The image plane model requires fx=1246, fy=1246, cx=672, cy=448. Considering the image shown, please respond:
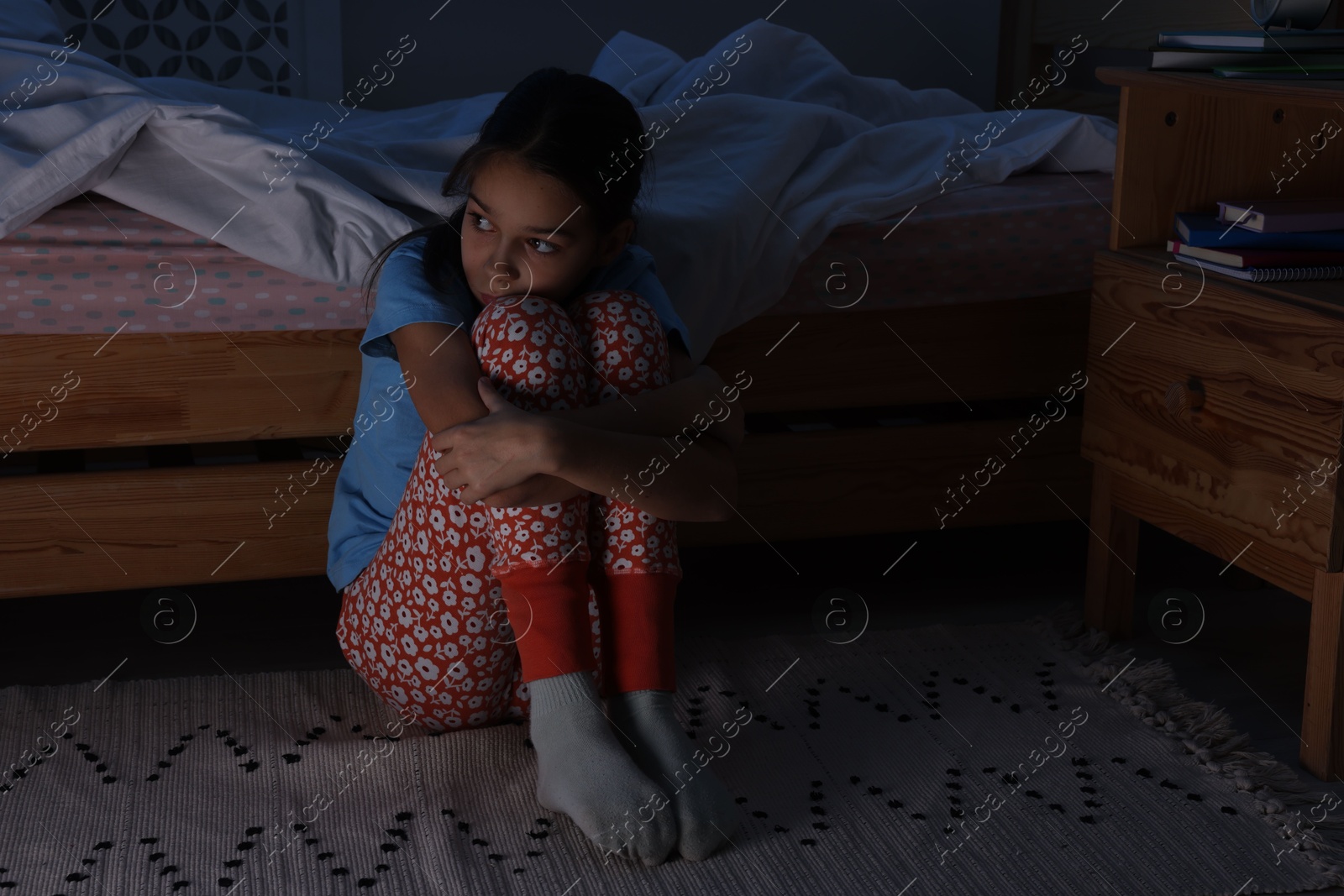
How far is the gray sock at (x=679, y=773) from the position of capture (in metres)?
0.97

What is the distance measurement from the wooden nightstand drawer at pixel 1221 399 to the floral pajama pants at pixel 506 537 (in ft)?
1.80

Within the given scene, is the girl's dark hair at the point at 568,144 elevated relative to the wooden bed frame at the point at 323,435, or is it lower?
elevated

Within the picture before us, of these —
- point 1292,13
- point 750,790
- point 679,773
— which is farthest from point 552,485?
point 1292,13

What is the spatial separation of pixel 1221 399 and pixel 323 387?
899 millimetres

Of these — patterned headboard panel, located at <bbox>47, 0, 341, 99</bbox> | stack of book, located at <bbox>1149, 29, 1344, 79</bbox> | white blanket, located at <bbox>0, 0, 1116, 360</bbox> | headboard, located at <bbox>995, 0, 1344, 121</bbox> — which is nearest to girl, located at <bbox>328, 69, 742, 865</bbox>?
white blanket, located at <bbox>0, 0, 1116, 360</bbox>

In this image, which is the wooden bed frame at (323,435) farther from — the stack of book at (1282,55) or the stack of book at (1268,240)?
the stack of book at (1282,55)

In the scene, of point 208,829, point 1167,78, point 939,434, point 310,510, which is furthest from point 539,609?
point 1167,78

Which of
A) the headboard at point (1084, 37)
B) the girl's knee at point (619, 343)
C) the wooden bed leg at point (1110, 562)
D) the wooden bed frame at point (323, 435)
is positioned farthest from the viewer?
the headboard at point (1084, 37)

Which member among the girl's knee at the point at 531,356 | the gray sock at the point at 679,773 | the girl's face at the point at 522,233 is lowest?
the gray sock at the point at 679,773

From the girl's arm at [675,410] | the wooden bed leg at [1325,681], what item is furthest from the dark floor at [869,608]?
the girl's arm at [675,410]

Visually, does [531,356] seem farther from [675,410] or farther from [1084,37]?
[1084,37]

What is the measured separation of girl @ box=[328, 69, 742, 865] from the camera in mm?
950

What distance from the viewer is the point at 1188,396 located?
123 centimetres

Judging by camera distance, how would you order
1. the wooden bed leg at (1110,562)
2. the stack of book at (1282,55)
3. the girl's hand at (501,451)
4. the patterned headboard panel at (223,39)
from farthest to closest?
the patterned headboard panel at (223,39), the wooden bed leg at (1110,562), the stack of book at (1282,55), the girl's hand at (501,451)
